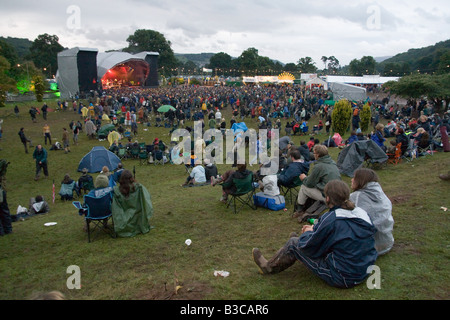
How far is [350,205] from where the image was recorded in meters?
3.23

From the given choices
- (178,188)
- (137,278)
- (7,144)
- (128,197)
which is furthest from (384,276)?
(7,144)

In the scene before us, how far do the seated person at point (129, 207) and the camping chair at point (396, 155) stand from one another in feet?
27.7

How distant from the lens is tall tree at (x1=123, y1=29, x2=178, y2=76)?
79625mm

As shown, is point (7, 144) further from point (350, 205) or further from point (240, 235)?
point (350, 205)

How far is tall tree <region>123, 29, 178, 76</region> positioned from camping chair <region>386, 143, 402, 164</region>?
73.7 meters

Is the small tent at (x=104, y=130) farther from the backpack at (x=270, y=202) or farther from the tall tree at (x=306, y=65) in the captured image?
the tall tree at (x=306, y=65)

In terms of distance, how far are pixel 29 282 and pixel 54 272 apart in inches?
13.0

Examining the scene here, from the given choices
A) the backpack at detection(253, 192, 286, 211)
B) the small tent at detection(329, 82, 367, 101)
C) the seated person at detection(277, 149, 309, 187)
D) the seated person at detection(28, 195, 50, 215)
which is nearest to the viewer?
the seated person at detection(277, 149, 309, 187)

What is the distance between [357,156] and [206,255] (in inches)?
259

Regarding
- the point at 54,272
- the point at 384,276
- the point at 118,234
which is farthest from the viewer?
the point at 118,234

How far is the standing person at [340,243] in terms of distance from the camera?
3.15m

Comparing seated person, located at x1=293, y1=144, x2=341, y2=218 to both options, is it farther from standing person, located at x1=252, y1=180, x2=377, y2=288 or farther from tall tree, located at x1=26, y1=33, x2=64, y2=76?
tall tree, located at x1=26, y1=33, x2=64, y2=76

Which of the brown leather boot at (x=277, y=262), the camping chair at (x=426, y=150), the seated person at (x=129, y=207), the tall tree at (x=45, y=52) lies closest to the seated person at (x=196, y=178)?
the seated person at (x=129, y=207)

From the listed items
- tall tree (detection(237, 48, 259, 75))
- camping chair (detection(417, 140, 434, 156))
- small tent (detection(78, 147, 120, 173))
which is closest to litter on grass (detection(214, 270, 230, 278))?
small tent (detection(78, 147, 120, 173))
